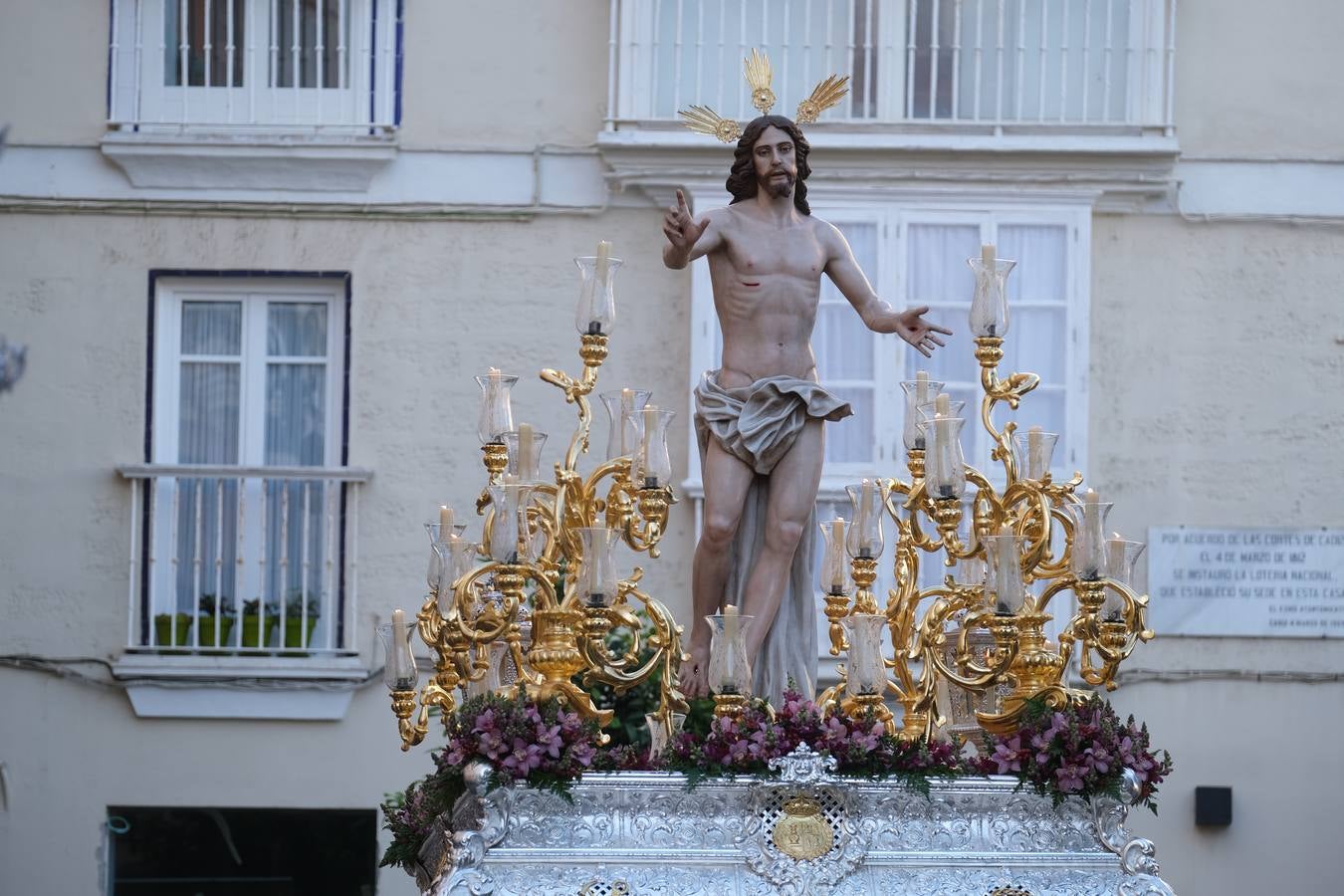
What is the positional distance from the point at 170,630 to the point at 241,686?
504 mm

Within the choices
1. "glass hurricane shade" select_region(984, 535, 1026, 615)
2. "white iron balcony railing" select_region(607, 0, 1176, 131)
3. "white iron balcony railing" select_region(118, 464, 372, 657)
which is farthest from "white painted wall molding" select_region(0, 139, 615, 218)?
"glass hurricane shade" select_region(984, 535, 1026, 615)

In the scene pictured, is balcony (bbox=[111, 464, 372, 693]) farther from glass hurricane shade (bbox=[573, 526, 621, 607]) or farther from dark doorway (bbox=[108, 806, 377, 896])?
glass hurricane shade (bbox=[573, 526, 621, 607])

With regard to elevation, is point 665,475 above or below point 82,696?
above

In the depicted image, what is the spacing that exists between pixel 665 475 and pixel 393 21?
6.29 meters

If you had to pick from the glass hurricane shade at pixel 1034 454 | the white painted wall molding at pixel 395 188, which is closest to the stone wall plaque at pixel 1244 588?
the white painted wall molding at pixel 395 188

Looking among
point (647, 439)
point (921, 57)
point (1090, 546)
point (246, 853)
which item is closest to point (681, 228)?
point (647, 439)

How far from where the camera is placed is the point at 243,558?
14.0m

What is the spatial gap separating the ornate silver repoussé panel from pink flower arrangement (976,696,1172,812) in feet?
0.27

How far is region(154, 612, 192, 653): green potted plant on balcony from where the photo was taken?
1393cm

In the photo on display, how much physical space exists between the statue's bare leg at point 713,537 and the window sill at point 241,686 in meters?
5.09

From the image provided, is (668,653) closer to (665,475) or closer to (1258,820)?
(665,475)

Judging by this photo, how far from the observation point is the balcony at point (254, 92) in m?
14.1

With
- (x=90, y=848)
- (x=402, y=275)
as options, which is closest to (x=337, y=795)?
(x=90, y=848)

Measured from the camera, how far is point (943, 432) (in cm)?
867
